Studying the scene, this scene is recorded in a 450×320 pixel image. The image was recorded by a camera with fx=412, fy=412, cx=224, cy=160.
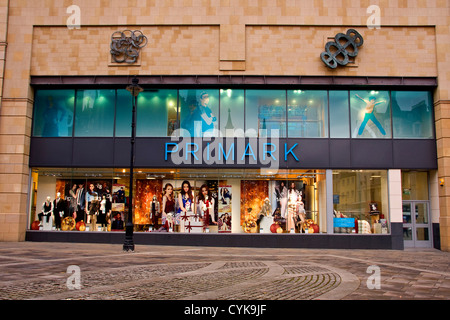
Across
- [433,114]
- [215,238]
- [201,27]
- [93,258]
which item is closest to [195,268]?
[93,258]

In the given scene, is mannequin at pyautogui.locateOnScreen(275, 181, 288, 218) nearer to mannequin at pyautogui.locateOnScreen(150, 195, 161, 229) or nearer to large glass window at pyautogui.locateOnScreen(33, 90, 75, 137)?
mannequin at pyautogui.locateOnScreen(150, 195, 161, 229)

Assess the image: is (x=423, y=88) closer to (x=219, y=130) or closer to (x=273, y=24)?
(x=273, y=24)

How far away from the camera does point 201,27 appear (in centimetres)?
2205

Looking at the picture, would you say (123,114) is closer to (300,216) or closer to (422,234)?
(300,216)

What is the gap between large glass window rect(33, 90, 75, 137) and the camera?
73.1 feet

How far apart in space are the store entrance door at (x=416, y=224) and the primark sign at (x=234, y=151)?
6.76 metres

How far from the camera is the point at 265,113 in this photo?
22047mm

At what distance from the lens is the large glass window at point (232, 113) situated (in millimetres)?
21766

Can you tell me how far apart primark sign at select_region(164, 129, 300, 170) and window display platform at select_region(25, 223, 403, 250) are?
3731mm

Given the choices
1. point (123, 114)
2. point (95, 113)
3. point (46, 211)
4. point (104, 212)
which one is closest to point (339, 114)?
point (123, 114)

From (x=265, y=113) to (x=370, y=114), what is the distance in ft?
18.4

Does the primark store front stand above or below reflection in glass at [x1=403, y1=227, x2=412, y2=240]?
above

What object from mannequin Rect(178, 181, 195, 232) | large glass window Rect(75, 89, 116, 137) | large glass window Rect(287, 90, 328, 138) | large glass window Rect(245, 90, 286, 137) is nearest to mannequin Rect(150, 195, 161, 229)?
mannequin Rect(178, 181, 195, 232)

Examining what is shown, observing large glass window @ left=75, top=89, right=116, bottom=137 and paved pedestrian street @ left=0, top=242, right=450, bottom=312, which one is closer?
paved pedestrian street @ left=0, top=242, right=450, bottom=312
